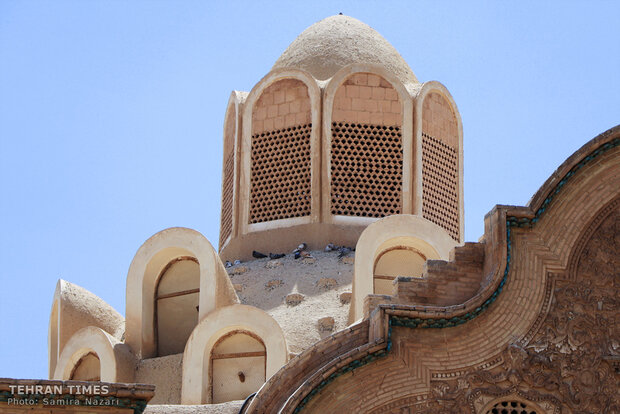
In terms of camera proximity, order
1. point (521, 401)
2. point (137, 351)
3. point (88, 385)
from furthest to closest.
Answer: point (137, 351) < point (521, 401) < point (88, 385)

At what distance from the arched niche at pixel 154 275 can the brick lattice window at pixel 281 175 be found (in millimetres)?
3973

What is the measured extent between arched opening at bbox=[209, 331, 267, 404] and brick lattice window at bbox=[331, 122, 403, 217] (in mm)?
5233

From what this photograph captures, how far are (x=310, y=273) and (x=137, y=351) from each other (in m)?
3.61

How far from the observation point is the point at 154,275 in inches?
908

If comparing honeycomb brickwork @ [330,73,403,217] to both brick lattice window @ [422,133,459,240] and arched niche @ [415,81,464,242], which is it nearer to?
arched niche @ [415,81,464,242]

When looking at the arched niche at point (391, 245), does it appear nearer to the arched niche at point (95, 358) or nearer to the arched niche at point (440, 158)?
the arched niche at point (95, 358)

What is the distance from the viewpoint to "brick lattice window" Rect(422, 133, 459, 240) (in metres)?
27.0

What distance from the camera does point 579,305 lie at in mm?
18266

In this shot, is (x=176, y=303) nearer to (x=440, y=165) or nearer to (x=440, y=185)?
(x=440, y=185)

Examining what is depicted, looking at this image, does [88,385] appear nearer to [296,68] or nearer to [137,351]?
[137,351]

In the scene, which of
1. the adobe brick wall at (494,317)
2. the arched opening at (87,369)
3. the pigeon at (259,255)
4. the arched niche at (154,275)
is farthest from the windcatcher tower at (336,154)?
the adobe brick wall at (494,317)

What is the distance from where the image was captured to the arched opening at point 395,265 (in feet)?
74.1

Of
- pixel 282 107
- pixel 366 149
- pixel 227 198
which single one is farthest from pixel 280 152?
pixel 227 198

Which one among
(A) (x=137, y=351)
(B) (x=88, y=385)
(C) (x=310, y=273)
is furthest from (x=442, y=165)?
(B) (x=88, y=385)
